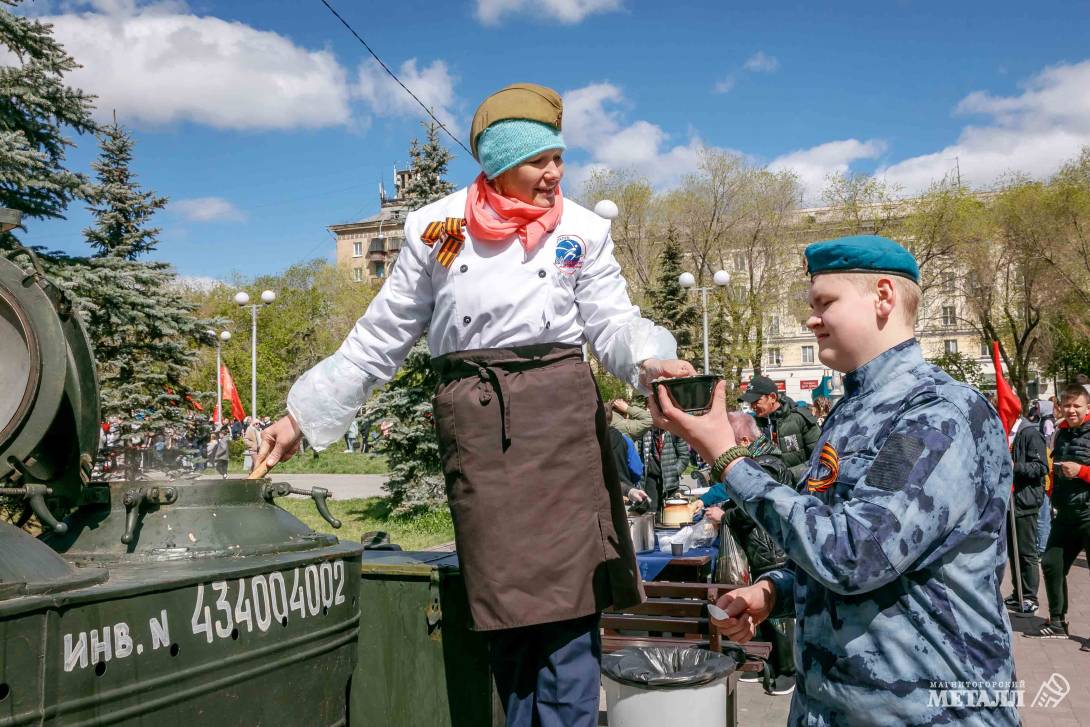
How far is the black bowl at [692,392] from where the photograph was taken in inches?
75.2

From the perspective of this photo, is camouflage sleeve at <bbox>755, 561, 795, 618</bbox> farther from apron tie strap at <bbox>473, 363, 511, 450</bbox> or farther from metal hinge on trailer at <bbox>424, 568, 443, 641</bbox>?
metal hinge on trailer at <bbox>424, 568, 443, 641</bbox>

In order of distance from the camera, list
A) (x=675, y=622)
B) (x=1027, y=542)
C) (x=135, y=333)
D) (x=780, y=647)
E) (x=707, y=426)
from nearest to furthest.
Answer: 1. (x=707, y=426)
2. (x=675, y=622)
3. (x=780, y=647)
4. (x=1027, y=542)
5. (x=135, y=333)

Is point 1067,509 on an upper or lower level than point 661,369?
lower

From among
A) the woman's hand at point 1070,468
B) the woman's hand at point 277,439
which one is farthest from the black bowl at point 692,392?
the woman's hand at point 1070,468

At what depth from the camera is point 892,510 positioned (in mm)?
1686

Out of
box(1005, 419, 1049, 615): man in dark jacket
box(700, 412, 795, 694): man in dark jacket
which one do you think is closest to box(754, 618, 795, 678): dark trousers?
box(700, 412, 795, 694): man in dark jacket

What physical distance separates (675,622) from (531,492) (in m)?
2.78

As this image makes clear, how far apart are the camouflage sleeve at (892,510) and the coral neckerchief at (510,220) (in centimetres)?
103

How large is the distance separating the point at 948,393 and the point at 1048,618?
24.1 ft

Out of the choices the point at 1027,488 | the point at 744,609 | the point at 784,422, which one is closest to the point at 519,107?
the point at 744,609

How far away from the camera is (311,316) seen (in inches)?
2148

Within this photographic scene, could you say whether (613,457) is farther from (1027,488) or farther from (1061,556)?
(1027,488)

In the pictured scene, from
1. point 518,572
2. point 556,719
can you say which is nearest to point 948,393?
point 518,572

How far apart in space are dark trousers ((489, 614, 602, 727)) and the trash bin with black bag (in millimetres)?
1327
